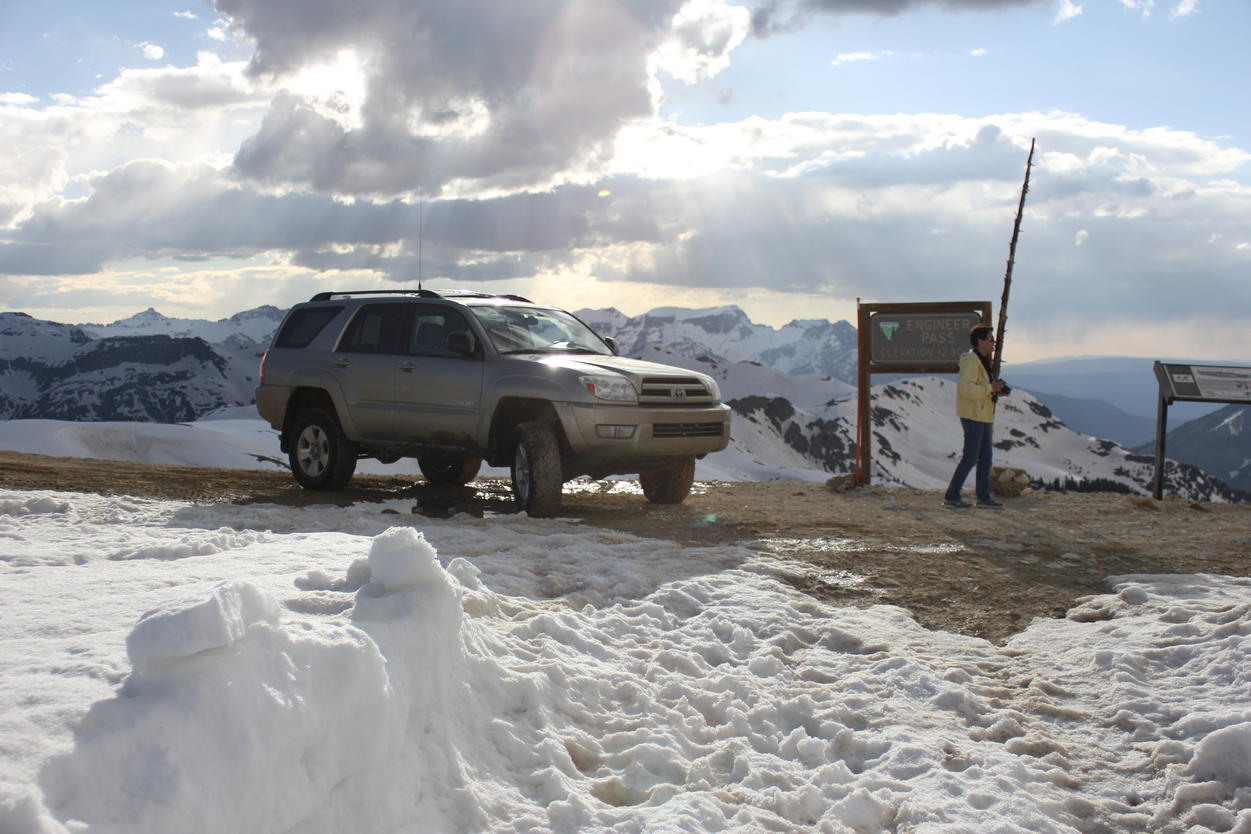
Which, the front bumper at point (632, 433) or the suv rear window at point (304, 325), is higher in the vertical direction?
the suv rear window at point (304, 325)

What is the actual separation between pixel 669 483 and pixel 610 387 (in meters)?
1.99

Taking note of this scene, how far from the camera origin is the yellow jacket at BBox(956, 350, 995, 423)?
10055mm

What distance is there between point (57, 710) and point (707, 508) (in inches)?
308

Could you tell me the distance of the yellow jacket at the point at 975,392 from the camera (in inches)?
396

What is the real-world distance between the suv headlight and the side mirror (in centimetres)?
123

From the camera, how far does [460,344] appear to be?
29.1 feet

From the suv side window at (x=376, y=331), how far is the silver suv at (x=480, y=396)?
1 centimetres

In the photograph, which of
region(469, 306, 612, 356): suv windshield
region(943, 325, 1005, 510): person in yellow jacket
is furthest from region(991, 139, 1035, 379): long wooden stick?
region(469, 306, 612, 356): suv windshield

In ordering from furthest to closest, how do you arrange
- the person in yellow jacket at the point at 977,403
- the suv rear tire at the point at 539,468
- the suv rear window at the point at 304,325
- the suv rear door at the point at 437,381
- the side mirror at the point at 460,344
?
the suv rear window at the point at 304,325
the person in yellow jacket at the point at 977,403
the suv rear door at the point at 437,381
the side mirror at the point at 460,344
the suv rear tire at the point at 539,468

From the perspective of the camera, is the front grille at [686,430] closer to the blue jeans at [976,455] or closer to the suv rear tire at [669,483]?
the suv rear tire at [669,483]

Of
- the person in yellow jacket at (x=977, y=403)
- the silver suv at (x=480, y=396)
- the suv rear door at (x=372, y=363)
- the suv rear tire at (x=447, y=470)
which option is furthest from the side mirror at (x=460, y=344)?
the person in yellow jacket at (x=977, y=403)

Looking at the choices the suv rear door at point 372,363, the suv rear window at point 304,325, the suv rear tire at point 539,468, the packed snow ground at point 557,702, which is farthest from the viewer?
the suv rear window at point 304,325

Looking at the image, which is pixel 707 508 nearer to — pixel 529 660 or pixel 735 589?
pixel 735 589

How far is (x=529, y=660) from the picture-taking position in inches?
165
